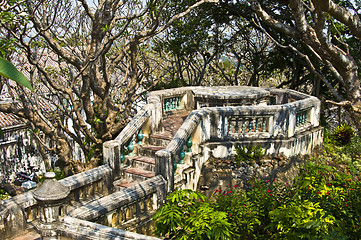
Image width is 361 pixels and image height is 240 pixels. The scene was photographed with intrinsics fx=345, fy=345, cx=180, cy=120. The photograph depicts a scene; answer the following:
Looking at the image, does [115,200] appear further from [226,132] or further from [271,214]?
[226,132]

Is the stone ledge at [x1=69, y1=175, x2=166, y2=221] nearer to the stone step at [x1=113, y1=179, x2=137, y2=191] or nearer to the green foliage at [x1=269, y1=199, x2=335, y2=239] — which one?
the stone step at [x1=113, y1=179, x2=137, y2=191]

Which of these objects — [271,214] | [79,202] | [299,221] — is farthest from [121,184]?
[299,221]

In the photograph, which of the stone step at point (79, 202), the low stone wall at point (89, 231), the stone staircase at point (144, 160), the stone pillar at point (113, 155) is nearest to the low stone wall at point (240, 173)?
the stone staircase at point (144, 160)

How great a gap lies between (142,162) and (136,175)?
1.47 ft

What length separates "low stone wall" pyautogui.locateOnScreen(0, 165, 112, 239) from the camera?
576cm

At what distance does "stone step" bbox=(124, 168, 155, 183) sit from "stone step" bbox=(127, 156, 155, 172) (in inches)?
5.0

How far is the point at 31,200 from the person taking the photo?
6.13m

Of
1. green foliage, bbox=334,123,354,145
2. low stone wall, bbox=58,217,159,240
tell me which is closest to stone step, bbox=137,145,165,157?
low stone wall, bbox=58,217,159,240

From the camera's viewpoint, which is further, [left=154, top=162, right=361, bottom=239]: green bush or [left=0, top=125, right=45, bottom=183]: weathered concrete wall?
[left=0, top=125, right=45, bottom=183]: weathered concrete wall

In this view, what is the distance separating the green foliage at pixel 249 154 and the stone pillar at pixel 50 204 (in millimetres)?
4437

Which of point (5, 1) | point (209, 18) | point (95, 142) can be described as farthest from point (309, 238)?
point (209, 18)

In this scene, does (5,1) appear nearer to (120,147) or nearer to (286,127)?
(120,147)

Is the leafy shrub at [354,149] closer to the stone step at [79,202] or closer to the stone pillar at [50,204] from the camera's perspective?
the stone step at [79,202]

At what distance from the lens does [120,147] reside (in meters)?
7.85
